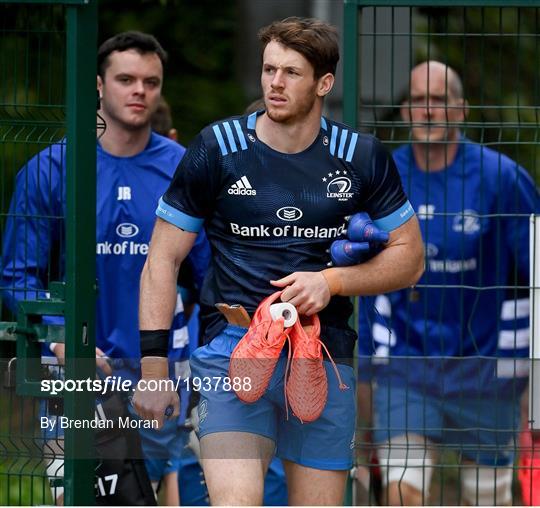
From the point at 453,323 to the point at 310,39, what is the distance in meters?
2.35

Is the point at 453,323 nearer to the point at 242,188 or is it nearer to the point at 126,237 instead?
the point at 126,237

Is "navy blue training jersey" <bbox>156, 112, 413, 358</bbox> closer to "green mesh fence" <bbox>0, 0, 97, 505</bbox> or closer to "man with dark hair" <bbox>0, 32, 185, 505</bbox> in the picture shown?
"green mesh fence" <bbox>0, 0, 97, 505</bbox>

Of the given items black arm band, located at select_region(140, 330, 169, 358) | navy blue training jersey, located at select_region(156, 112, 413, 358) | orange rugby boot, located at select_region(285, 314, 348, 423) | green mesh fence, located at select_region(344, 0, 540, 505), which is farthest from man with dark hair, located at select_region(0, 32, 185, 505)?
orange rugby boot, located at select_region(285, 314, 348, 423)

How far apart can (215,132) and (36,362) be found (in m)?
1.37

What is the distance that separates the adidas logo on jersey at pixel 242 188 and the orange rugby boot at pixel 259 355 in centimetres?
45

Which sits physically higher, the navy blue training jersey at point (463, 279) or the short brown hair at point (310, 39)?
the short brown hair at point (310, 39)

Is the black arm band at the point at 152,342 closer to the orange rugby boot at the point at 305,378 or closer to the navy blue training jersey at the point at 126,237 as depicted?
the orange rugby boot at the point at 305,378

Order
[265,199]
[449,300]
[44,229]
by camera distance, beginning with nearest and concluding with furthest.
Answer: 1. [265,199]
2. [44,229]
3. [449,300]

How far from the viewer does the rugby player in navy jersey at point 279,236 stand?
589 centimetres

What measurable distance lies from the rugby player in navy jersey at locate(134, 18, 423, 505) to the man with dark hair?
2.98ft

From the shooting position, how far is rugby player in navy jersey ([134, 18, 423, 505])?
5.89 meters

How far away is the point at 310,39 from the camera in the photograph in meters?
5.91

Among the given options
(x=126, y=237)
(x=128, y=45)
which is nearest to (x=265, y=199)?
(x=126, y=237)

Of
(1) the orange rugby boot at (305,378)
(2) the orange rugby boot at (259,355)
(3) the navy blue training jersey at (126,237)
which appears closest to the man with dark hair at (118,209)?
(3) the navy blue training jersey at (126,237)
